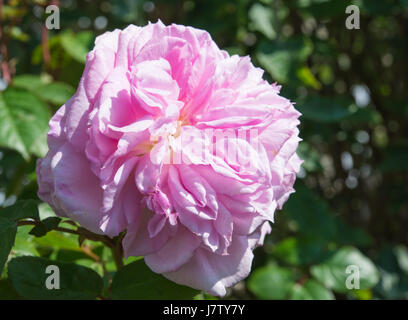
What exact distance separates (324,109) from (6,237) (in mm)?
927

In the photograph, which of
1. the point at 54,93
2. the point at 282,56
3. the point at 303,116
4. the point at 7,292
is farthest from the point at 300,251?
the point at 7,292

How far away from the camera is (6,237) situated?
60 centimetres

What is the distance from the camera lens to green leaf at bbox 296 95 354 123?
51.1 inches

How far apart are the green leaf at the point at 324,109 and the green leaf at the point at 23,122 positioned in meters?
0.62

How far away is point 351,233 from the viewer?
1.65 m

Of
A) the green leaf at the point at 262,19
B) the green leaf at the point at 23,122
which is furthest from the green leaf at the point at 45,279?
the green leaf at the point at 262,19

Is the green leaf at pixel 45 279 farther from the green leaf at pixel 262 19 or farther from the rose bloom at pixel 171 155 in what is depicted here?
the green leaf at pixel 262 19

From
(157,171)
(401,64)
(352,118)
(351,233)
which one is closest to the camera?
(157,171)

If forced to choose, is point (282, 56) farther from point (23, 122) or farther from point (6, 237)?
point (6, 237)

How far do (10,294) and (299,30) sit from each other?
1370mm
